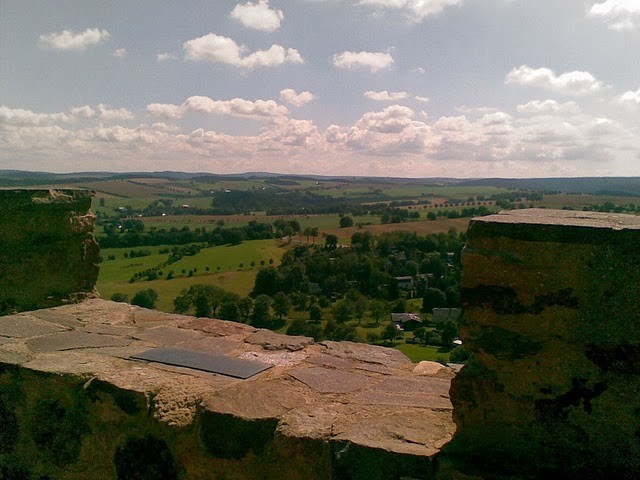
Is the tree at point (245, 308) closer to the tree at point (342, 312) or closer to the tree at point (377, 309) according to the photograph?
the tree at point (342, 312)

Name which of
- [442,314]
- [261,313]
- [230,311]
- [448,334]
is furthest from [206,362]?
[442,314]

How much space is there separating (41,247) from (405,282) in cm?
3539

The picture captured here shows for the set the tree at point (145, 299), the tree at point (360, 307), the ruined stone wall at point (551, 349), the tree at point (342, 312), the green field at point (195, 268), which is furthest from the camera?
the green field at point (195, 268)

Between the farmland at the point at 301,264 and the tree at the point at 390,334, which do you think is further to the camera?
the farmland at the point at 301,264

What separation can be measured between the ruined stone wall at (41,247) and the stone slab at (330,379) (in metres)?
2.93

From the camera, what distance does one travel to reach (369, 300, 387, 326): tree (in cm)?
3199

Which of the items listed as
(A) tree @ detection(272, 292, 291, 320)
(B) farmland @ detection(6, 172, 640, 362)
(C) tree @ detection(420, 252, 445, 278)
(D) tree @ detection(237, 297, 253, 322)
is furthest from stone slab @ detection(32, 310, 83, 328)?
(C) tree @ detection(420, 252, 445, 278)

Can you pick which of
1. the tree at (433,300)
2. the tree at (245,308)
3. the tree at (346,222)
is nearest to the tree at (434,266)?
the tree at (433,300)

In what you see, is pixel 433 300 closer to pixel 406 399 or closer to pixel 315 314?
pixel 315 314

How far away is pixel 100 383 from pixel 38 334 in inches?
53.1

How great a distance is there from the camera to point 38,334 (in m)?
4.11

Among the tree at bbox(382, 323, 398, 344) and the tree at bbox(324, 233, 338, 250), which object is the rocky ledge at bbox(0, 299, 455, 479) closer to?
the tree at bbox(382, 323, 398, 344)

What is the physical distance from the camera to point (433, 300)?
33000mm

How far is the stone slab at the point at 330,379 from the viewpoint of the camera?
3.21 meters
